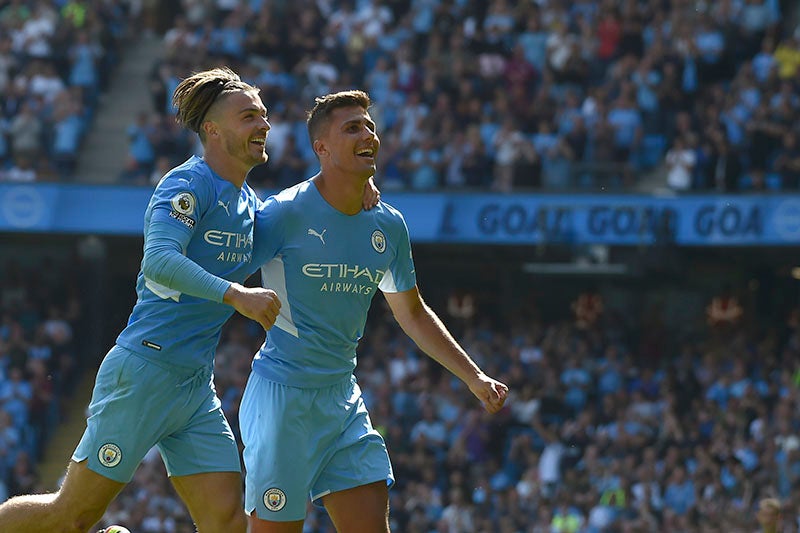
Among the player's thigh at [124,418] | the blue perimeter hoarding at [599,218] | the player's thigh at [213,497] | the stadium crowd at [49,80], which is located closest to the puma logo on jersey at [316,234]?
the player's thigh at [124,418]

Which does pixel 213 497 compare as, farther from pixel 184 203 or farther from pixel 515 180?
pixel 515 180

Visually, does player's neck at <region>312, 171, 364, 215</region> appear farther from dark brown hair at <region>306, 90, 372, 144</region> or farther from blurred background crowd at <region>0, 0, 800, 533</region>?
blurred background crowd at <region>0, 0, 800, 533</region>

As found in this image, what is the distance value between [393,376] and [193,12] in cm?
690

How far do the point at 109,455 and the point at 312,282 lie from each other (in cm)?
113

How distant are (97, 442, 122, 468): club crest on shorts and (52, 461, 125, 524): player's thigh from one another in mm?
61

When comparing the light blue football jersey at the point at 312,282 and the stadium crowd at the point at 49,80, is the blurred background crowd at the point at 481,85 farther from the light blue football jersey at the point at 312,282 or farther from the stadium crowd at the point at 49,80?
the light blue football jersey at the point at 312,282

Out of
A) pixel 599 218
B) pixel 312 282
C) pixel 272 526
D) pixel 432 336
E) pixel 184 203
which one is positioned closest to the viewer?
pixel 184 203

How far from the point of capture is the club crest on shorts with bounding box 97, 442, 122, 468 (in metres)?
5.98

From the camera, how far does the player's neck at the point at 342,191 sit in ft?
20.8

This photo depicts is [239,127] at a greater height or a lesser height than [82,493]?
greater

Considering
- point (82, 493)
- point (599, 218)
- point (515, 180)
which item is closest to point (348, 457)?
point (82, 493)

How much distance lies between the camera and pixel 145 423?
19.8ft

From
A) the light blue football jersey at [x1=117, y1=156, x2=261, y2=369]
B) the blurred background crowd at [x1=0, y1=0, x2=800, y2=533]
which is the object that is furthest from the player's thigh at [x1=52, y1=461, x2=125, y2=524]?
the blurred background crowd at [x1=0, y1=0, x2=800, y2=533]

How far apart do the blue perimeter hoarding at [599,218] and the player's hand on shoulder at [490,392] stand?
1118 cm
